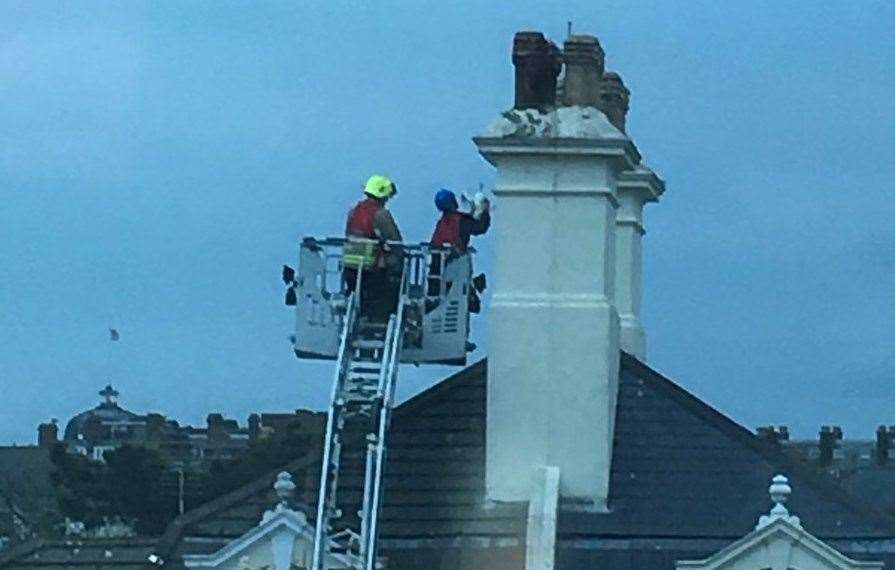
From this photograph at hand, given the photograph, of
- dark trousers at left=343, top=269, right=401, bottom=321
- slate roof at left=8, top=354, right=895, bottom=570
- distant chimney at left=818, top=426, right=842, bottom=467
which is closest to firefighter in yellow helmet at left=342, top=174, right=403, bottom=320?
dark trousers at left=343, top=269, right=401, bottom=321

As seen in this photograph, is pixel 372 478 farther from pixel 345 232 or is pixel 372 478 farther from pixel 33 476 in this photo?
pixel 33 476

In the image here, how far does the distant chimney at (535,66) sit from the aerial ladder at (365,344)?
6.96 ft

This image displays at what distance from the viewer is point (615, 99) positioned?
104ft

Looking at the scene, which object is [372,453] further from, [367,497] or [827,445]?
[827,445]

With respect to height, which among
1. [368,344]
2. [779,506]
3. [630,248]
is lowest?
[779,506]

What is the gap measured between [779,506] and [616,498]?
6.52 feet

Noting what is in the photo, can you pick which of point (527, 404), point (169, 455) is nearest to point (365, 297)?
point (527, 404)

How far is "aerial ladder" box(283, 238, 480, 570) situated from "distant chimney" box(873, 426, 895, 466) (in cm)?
5737

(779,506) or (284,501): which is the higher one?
(779,506)

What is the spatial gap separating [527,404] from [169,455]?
6493cm

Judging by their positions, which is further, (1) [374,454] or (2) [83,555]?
(2) [83,555]

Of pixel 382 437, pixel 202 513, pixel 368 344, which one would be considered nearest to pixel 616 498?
pixel 368 344

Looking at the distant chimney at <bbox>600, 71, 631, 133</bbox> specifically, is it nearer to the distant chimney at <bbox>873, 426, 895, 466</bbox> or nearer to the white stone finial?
the white stone finial

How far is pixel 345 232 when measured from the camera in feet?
86.3
